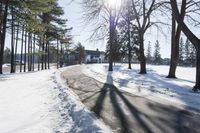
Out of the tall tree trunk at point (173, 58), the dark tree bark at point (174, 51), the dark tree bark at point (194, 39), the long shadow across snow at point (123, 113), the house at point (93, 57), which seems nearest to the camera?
the long shadow across snow at point (123, 113)

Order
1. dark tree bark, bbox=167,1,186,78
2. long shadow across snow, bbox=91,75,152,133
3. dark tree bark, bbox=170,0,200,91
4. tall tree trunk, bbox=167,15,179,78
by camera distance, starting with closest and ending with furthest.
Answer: long shadow across snow, bbox=91,75,152,133 < dark tree bark, bbox=170,0,200,91 < dark tree bark, bbox=167,1,186,78 < tall tree trunk, bbox=167,15,179,78

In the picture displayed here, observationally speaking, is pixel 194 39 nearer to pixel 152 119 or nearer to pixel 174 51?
pixel 152 119

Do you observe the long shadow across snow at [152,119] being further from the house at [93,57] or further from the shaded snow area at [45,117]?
the house at [93,57]

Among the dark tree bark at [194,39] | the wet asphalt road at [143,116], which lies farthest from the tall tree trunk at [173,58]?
the wet asphalt road at [143,116]

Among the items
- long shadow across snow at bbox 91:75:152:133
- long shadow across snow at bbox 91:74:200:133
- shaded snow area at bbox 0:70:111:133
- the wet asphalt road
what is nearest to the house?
long shadow across snow at bbox 91:75:152:133

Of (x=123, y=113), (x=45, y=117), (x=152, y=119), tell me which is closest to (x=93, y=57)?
(x=123, y=113)

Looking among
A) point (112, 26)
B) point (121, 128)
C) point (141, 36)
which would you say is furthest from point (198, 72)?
point (112, 26)

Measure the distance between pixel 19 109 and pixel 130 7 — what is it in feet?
77.1

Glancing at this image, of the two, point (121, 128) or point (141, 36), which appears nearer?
point (121, 128)

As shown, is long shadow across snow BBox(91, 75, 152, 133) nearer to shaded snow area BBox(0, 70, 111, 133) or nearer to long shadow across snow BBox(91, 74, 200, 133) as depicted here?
long shadow across snow BBox(91, 74, 200, 133)

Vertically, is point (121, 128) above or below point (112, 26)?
below

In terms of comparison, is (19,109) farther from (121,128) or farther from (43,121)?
(121,128)

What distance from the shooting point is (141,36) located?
2902cm

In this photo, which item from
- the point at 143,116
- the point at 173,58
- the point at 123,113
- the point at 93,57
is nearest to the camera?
the point at 143,116
